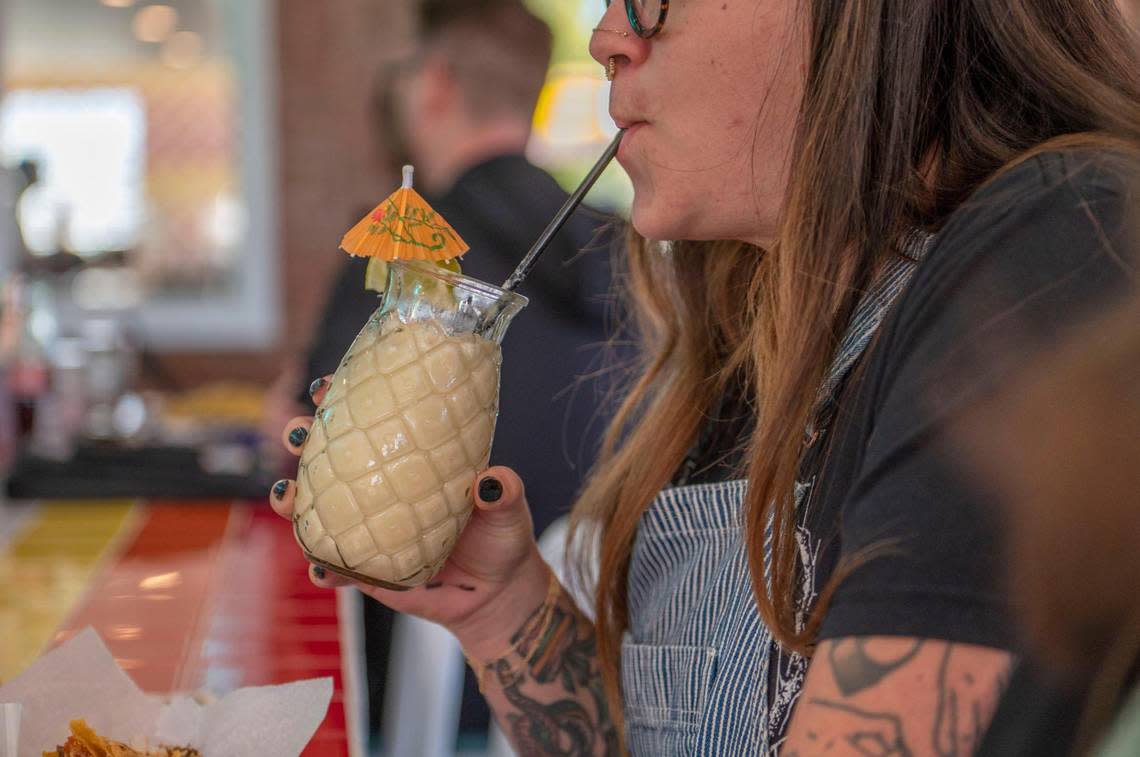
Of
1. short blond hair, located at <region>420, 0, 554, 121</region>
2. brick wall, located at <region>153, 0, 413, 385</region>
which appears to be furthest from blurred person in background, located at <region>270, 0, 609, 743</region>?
brick wall, located at <region>153, 0, 413, 385</region>

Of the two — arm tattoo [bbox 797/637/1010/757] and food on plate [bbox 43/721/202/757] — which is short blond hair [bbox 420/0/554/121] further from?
arm tattoo [bbox 797/637/1010/757]

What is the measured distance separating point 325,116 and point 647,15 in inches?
200

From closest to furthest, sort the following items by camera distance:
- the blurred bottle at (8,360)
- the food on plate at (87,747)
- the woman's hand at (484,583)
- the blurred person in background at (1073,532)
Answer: the blurred person in background at (1073,532), the food on plate at (87,747), the woman's hand at (484,583), the blurred bottle at (8,360)

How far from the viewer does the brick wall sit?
232 inches

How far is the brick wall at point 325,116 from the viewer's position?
19.3ft

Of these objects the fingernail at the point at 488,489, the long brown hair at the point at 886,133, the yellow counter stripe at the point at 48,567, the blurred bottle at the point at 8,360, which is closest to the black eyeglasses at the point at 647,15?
the long brown hair at the point at 886,133

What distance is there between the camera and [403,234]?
97 centimetres

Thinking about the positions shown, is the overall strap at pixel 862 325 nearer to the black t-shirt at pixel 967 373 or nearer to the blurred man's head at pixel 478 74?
the black t-shirt at pixel 967 373

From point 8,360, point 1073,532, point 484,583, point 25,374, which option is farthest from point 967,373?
point 25,374

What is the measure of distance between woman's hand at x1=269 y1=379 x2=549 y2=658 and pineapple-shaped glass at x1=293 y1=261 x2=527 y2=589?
11 cm

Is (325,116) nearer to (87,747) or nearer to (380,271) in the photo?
(380,271)

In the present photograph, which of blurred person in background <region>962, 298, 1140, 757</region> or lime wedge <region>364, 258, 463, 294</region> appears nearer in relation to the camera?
blurred person in background <region>962, 298, 1140, 757</region>

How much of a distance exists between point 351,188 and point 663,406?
4.87 meters

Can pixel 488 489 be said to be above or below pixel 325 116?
above
